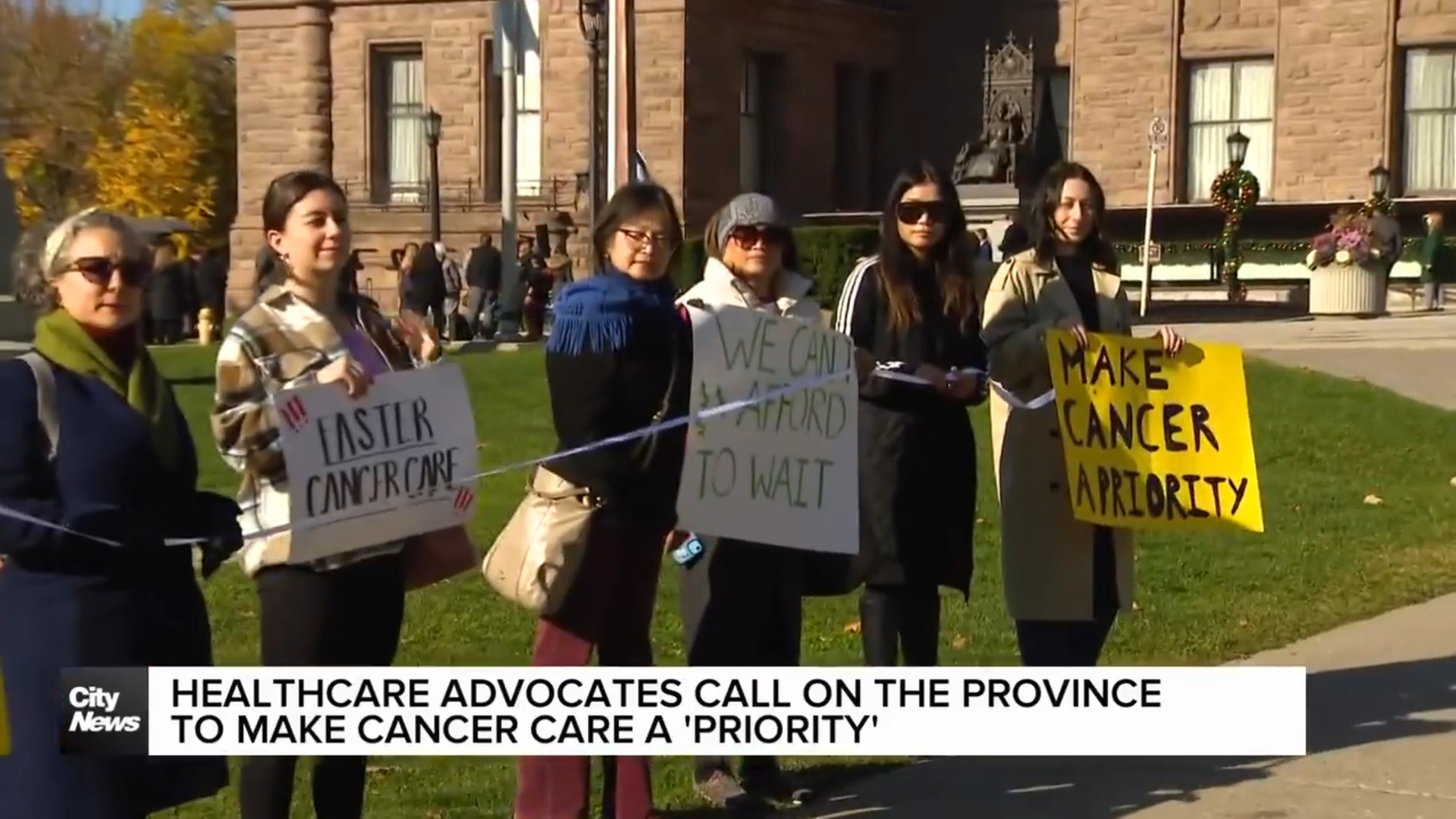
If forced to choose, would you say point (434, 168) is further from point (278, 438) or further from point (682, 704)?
point (278, 438)

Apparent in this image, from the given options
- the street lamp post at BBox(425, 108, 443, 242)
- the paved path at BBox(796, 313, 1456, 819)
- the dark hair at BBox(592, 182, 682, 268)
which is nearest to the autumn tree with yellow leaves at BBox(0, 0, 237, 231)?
the street lamp post at BBox(425, 108, 443, 242)

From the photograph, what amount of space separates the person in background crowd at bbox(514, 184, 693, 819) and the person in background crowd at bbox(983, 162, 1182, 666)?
4.82ft

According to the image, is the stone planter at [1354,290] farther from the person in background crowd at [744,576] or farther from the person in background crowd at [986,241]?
the person in background crowd at [744,576]

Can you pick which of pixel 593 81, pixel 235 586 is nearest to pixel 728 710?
pixel 235 586

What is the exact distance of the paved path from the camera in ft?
23.1

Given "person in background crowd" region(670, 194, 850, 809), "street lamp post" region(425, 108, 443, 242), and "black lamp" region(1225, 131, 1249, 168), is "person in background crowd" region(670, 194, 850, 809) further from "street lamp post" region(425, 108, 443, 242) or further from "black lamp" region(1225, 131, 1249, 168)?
"black lamp" region(1225, 131, 1249, 168)

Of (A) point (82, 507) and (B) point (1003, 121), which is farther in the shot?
(B) point (1003, 121)

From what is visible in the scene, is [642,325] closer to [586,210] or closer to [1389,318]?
[1389,318]

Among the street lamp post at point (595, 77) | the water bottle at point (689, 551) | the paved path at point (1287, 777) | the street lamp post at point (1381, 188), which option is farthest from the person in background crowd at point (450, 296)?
the water bottle at point (689, 551)

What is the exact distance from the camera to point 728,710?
6.19m

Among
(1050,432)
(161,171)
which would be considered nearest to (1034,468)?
(1050,432)

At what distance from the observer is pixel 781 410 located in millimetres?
7223

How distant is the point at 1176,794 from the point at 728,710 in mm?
1805

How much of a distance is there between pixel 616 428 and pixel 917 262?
1.54m
